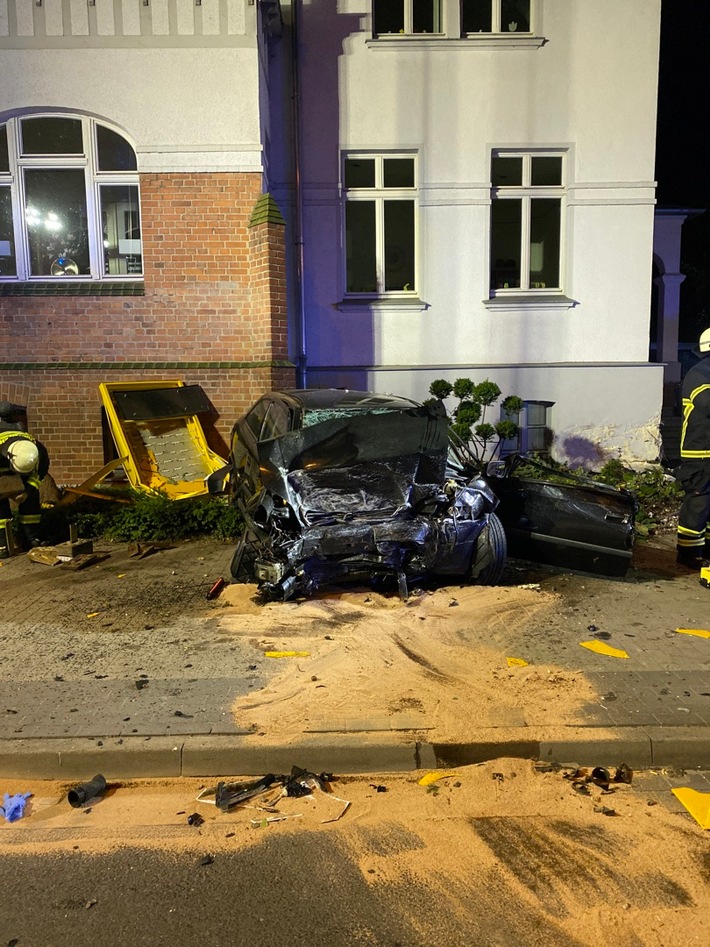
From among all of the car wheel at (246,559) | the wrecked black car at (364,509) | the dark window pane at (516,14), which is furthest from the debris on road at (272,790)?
the dark window pane at (516,14)

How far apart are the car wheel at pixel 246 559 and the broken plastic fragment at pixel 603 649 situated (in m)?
2.60

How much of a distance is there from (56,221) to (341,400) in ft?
19.8

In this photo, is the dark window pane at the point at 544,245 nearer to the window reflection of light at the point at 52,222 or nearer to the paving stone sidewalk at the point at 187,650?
the paving stone sidewalk at the point at 187,650

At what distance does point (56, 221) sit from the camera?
998 centimetres

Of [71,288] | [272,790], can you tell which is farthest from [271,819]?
[71,288]

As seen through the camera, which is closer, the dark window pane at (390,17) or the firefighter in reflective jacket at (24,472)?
the firefighter in reflective jacket at (24,472)

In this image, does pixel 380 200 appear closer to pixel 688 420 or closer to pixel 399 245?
pixel 399 245

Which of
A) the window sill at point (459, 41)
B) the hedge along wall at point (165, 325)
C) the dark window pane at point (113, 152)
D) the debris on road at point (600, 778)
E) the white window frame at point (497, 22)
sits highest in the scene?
the white window frame at point (497, 22)

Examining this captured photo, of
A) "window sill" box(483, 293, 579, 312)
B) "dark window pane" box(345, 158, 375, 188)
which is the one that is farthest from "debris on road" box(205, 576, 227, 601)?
"dark window pane" box(345, 158, 375, 188)

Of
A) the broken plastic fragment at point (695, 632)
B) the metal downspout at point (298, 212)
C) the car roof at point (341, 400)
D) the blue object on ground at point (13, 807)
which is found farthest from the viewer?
the metal downspout at point (298, 212)

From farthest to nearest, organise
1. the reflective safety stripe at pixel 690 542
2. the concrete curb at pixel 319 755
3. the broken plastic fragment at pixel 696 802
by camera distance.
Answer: the reflective safety stripe at pixel 690 542
the concrete curb at pixel 319 755
the broken plastic fragment at pixel 696 802

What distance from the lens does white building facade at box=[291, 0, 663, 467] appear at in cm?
1077

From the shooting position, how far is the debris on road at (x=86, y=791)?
3.39 m

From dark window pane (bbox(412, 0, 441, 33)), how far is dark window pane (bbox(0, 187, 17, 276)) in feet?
21.7
